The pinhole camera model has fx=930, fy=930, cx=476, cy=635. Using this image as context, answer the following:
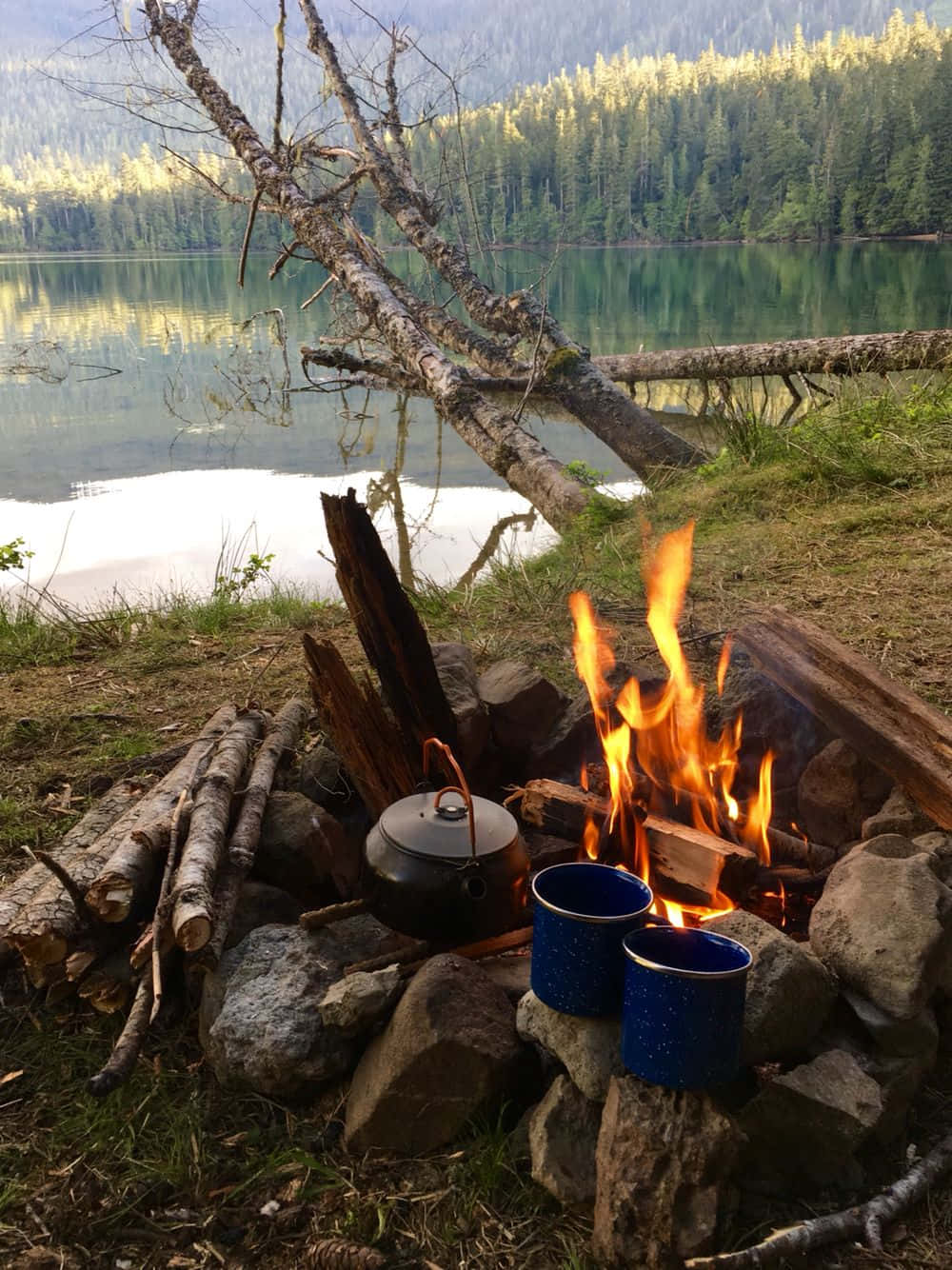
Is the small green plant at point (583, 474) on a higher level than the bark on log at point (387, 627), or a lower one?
lower

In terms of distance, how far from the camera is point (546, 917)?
2.01 m

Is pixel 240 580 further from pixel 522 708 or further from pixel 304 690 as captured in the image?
pixel 522 708

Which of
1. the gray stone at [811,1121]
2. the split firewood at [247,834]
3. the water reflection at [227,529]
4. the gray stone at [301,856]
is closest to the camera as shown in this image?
the gray stone at [811,1121]

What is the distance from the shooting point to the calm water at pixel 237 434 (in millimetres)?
9000

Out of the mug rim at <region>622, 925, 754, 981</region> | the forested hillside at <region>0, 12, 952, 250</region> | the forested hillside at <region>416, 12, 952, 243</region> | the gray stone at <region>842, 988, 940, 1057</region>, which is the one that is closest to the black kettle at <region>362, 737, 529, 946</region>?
the mug rim at <region>622, 925, 754, 981</region>

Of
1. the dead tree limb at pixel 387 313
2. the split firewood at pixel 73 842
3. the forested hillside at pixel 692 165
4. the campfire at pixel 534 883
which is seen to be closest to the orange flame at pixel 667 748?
the campfire at pixel 534 883

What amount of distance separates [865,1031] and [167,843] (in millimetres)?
1880

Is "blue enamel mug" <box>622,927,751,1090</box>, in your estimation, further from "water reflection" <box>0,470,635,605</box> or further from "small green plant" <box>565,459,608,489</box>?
"small green plant" <box>565,459,608,489</box>

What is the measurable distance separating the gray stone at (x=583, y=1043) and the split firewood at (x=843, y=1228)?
1.14 ft

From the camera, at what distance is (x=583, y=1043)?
1.97 meters

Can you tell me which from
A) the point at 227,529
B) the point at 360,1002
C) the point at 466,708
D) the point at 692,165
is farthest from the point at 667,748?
the point at 692,165

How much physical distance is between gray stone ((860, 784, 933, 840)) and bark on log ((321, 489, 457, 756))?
133cm

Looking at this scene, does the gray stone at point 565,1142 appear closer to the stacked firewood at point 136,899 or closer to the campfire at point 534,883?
the campfire at point 534,883

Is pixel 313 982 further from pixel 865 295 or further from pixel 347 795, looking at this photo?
pixel 865 295
